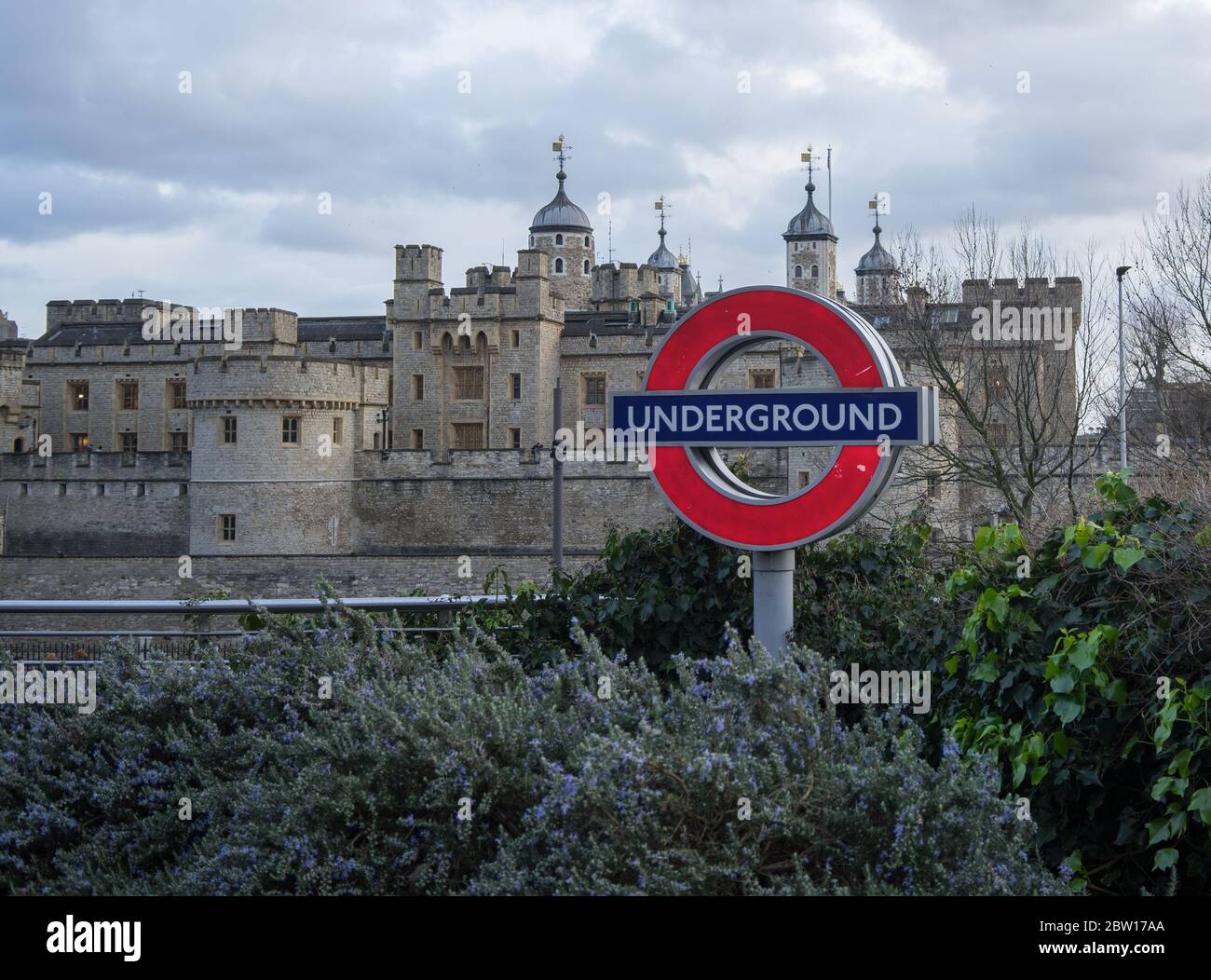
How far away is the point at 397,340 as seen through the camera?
51312 millimetres

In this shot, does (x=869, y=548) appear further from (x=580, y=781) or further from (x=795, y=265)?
(x=795, y=265)

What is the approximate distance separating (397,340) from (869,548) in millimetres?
44617

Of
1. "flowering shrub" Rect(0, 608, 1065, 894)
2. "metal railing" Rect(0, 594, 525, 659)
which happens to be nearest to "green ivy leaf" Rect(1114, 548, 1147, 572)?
"flowering shrub" Rect(0, 608, 1065, 894)

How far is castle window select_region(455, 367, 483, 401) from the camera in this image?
5109 centimetres

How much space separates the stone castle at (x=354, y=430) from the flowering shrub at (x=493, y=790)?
19072 millimetres


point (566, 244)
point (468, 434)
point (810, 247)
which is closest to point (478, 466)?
point (468, 434)

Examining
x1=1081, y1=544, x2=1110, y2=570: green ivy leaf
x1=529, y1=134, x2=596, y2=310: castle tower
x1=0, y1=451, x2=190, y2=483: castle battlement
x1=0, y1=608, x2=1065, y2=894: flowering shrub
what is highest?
x1=529, y1=134, x2=596, y2=310: castle tower

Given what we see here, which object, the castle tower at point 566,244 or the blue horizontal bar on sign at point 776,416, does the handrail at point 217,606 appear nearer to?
the blue horizontal bar on sign at point 776,416

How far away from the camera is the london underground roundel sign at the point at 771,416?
21.0ft

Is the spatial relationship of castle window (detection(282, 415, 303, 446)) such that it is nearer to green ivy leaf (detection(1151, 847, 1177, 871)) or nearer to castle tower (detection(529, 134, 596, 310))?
castle tower (detection(529, 134, 596, 310))

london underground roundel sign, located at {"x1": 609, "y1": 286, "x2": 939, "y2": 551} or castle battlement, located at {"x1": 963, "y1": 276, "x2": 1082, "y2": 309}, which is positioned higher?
castle battlement, located at {"x1": 963, "y1": 276, "x2": 1082, "y2": 309}

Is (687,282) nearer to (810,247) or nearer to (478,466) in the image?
(810,247)

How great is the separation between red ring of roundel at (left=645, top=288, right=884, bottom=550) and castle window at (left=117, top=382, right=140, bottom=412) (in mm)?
54520

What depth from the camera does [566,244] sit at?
Answer: 7138 centimetres
